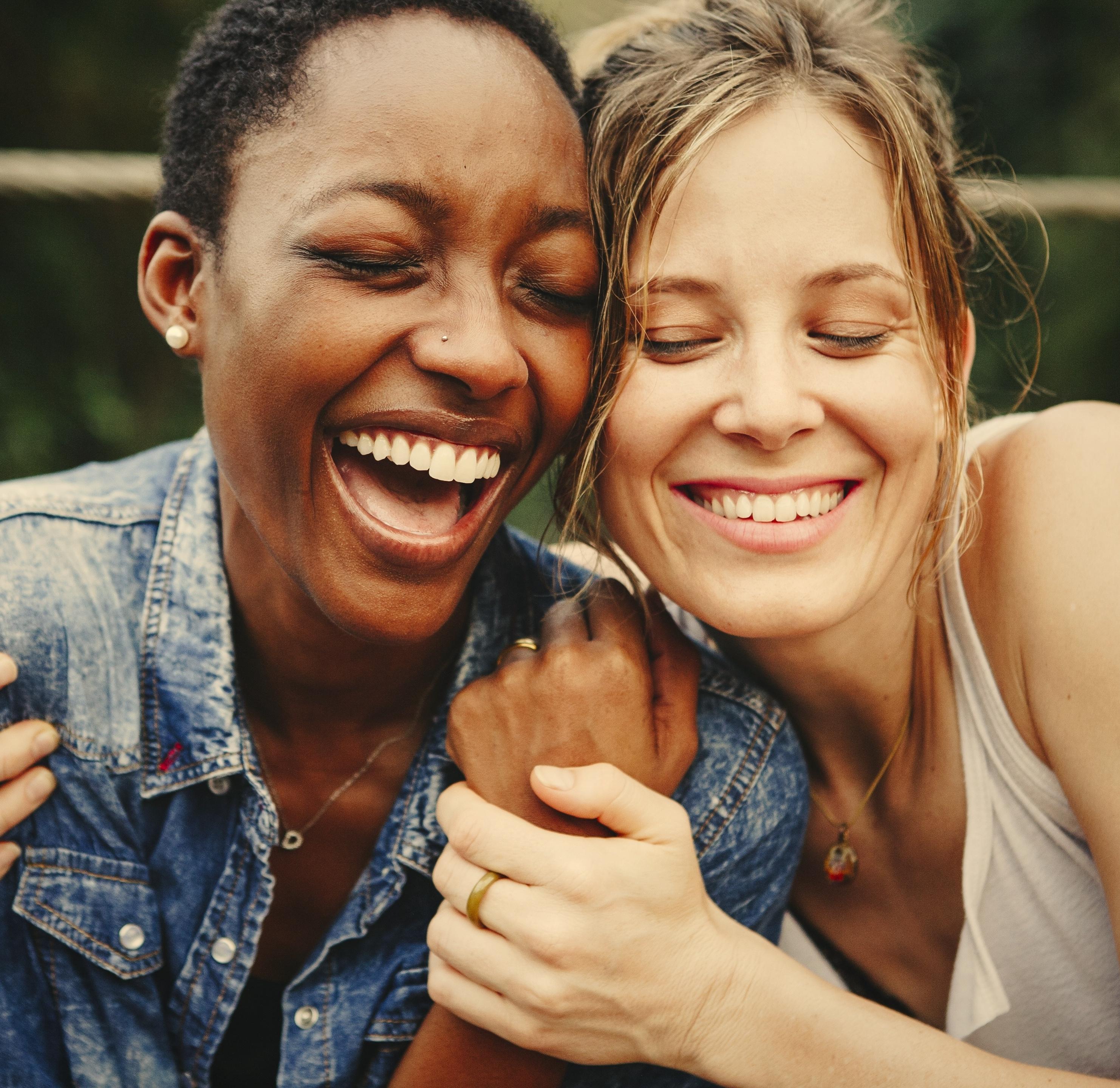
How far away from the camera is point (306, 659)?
203 centimetres

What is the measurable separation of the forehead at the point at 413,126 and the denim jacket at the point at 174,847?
777 mm

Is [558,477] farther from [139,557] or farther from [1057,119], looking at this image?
[1057,119]

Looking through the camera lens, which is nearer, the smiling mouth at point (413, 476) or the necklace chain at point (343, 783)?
the smiling mouth at point (413, 476)

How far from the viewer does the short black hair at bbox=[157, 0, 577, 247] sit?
5.45 ft

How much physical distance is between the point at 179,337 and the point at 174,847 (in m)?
0.94

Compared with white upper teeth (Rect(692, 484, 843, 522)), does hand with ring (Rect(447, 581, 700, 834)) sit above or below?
below

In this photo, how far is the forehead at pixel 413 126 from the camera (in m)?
1.55

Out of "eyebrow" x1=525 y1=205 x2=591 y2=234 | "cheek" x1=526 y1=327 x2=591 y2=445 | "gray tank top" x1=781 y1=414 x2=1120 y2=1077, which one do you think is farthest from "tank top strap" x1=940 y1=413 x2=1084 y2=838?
"eyebrow" x1=525 y1=205 x2=591 y2=234

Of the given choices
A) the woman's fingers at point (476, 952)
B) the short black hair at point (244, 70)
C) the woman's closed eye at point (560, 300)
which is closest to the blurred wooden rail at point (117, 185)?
the short black hair at point (244, 70)

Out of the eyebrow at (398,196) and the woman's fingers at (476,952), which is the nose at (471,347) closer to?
the eyebrow at (398,196)

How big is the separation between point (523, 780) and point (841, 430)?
0.80m

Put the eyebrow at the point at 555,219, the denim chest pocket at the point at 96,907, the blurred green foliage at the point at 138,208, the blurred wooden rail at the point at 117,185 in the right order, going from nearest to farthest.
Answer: the eyebrow at the point at 555,219 < the denim chest pocket at the point at 96,907 < the blurred wooden rail at the point at 117,185 < the blurred green foliage at the point at 138,208

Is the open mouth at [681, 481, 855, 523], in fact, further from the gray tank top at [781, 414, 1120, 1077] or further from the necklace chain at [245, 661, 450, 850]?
the necklace chain at [245, 661, 450, 850]

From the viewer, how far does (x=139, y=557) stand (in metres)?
2.07
